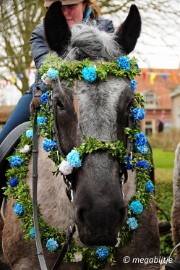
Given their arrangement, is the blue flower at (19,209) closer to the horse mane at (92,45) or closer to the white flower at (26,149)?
the white flower at (26,149)

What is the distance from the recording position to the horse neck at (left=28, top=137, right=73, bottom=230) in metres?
3.89

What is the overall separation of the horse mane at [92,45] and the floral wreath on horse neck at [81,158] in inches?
3.4

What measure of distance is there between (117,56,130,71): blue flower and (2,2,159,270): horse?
0.05 meters

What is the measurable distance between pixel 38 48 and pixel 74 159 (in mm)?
1474

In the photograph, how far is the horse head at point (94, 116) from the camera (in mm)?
3043

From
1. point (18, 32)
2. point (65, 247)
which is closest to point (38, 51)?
point (65, 247)

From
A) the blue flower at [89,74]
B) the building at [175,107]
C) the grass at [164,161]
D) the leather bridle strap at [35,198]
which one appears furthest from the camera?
the building at [175,107]

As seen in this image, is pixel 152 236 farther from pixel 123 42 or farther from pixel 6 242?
pixel 123 42

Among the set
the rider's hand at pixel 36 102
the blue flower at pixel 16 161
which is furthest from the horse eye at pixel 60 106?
the blue flower at pixel 16 161

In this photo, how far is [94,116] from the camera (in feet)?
10.7

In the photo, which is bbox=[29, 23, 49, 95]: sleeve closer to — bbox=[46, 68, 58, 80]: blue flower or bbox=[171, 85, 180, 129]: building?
bbox=[46, 68, 58, 80]: blue flower

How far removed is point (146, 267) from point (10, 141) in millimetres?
1659

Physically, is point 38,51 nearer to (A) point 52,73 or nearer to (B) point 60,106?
(A) point 52,73

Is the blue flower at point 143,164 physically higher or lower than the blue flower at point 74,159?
lower
